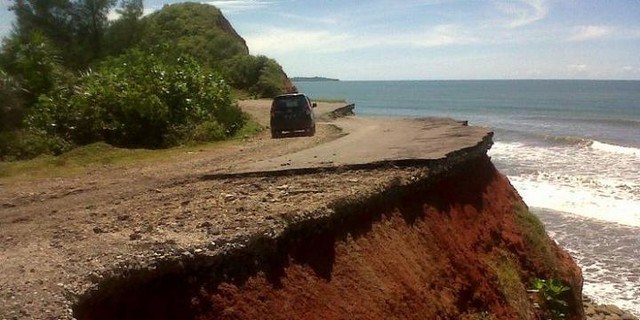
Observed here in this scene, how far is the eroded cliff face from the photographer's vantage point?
696 centimetres

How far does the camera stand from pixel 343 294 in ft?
27.2

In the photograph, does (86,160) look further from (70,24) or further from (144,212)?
(70,24)

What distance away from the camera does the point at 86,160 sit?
16.7 metres

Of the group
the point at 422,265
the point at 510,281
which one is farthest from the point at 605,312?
the point at 422,265

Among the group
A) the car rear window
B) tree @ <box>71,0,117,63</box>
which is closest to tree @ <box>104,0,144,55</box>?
tree @ <box>71,0,117,63</box>

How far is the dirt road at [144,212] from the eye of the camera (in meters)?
6.42

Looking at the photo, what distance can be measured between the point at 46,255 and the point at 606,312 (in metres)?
12.1

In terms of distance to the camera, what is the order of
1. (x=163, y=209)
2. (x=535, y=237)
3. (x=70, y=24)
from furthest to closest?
(x=70, y=24) < (x=535, y=237) < (x=163, y=209)

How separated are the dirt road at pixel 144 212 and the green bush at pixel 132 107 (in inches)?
190

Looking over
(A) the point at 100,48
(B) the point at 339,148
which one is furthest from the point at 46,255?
(A) the point at 100,48

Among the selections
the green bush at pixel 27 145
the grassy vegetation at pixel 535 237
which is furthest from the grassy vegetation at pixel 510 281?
the green bush at pixel 27 145

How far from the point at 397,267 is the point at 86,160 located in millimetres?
10312

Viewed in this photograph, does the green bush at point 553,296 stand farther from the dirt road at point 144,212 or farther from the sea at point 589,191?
the sea at point 589,191

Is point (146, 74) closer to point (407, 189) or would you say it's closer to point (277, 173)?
point (277, 173)
